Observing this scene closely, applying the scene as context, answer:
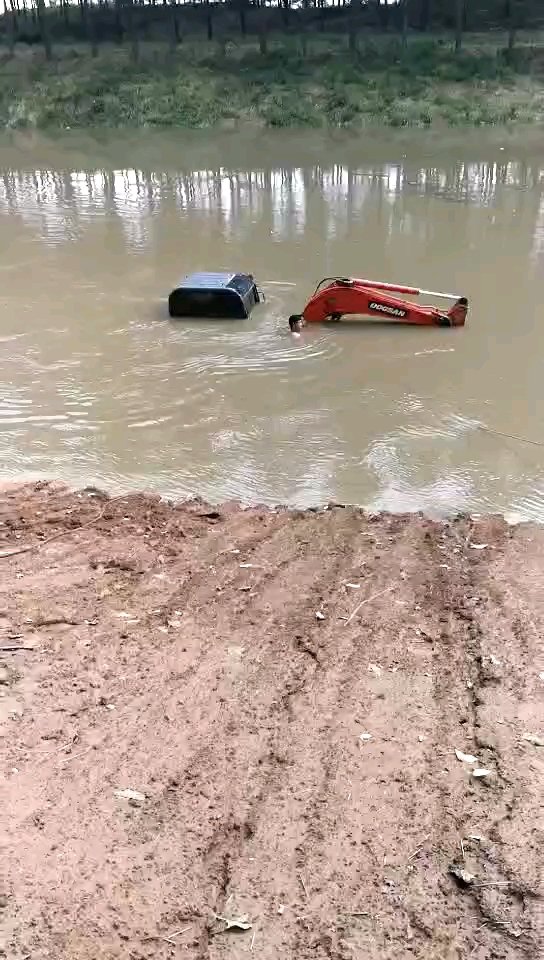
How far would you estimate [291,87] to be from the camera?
40000 mm

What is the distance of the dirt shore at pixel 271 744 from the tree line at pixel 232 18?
170 ft

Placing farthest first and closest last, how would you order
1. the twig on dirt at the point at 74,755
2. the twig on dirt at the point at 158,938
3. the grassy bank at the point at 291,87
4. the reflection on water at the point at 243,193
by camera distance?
the grassy bank at the point at 291,87, the reflection on water at the point at 243,193, the twig on dirt at the point at 74,755, the twig on dirt at the point at 158,938

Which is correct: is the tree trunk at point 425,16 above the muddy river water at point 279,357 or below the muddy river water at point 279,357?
above

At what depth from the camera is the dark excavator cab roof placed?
12.4 m

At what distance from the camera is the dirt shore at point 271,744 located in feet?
11.7

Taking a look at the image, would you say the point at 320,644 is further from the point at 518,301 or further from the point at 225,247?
the point at 225,247

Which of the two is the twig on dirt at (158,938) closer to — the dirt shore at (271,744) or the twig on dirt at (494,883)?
the dirt shore at (271,744)

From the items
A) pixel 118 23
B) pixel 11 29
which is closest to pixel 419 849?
pixel 118 23

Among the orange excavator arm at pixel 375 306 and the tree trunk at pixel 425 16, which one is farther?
the tree trunk at pixel 425 16

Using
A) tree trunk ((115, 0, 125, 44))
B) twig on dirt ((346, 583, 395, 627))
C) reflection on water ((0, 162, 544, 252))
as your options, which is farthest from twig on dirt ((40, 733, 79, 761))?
tree trunk ((115, 0, 125, 44))

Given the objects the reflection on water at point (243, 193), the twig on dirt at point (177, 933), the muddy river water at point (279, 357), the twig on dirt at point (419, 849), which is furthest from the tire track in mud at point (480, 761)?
the reflection on water at point (243, 193)

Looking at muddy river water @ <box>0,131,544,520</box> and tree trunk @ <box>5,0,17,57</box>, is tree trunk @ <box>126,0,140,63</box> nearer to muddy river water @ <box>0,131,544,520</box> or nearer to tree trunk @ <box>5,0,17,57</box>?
tree trunk @ <box>5,0,17,57</box>

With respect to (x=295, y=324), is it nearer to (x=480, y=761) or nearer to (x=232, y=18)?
(x=480, y=761)

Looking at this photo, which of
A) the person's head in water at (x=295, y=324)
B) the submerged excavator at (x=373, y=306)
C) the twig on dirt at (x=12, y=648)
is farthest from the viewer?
the person's head in water at (x=295, y=324)
